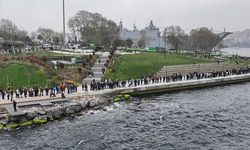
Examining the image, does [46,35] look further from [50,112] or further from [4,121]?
[4,121]

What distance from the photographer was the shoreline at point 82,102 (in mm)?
42469

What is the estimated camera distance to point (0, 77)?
58938mm

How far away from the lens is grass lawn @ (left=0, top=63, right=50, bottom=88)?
190 ft

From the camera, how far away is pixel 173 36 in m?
137

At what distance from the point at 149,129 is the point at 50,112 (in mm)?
12448

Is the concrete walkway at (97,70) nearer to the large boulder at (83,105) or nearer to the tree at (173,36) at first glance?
the large boulder at (83,105)

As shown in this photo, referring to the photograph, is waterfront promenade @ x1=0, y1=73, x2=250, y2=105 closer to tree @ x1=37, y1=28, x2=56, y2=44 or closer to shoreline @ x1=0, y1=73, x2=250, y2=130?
shoreline @ x1=0, y1=73, x2=250, y2=130

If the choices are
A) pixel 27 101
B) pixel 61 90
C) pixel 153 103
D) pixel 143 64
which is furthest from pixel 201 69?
pixel 27 101

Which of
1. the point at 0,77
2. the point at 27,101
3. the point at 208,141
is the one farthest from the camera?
the point at 0,77

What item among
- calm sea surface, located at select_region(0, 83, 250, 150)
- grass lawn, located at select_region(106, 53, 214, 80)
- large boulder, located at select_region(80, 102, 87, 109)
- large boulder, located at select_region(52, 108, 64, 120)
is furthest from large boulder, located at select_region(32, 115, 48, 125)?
grass lawn, located at select_region(106, 53, 214, 80)

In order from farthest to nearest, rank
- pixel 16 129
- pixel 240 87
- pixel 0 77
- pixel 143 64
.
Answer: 1. pixel 143 64
2. pixel 240 87
3. pixel 0 77
4. pixel 16 129

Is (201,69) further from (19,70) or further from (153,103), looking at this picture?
(19,70)

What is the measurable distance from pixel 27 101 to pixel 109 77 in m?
21.4

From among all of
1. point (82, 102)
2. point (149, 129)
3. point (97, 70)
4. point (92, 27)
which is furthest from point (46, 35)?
point (149, 129)
